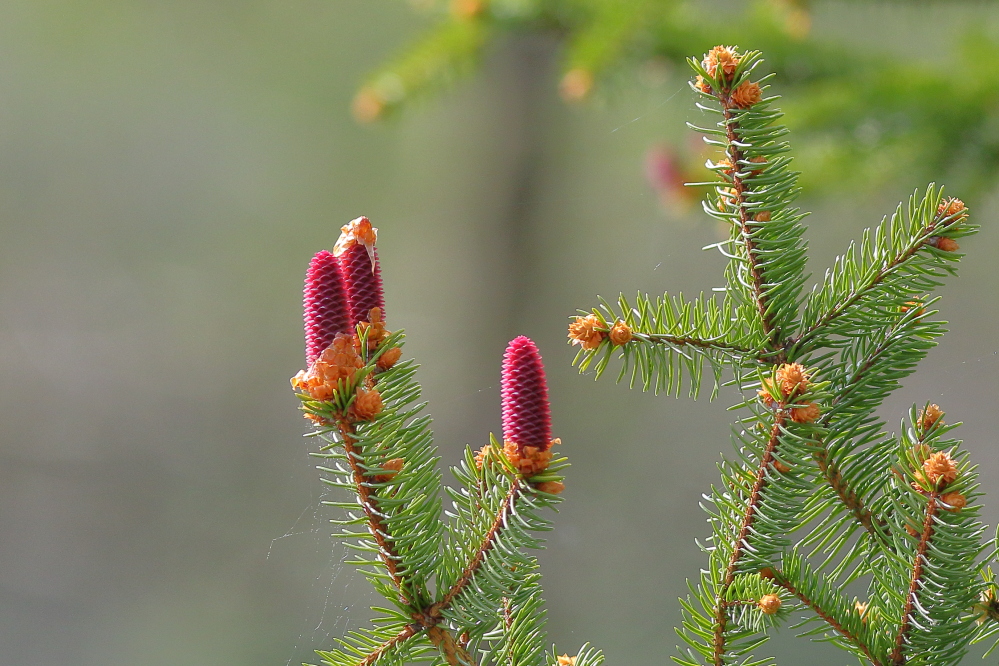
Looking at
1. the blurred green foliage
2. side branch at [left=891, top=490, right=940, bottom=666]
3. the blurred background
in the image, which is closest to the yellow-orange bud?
side branch at [left=891, top=490, right=940, bottom=666]

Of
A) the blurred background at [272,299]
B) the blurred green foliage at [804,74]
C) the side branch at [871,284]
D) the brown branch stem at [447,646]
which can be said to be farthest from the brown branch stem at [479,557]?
the blurred background at [272,299]

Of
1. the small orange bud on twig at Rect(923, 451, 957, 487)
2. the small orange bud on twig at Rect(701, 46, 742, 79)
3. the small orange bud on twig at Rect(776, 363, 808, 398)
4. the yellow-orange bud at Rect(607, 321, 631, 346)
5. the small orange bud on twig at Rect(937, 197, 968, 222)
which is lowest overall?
the small orange bud on twig at Rect(923, 451, 957, 487)

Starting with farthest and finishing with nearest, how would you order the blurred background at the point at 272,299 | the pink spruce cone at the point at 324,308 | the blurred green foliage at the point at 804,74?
1. the blurred background at the point at 272,299
2. the blurred green foliage at the point at 804,74
3. the pink spruce cone at the point at 324,308

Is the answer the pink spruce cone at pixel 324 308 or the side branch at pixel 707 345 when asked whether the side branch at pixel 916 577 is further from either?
the pink spruce cone at pixel 324 308

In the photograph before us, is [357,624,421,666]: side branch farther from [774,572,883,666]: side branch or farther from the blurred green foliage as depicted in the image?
the blurred green foliage

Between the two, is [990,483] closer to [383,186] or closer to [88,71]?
[383,186]

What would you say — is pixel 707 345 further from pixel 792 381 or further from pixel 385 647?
pixel 385 647

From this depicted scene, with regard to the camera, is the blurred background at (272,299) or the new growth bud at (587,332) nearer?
the new growth bud at (587,332)
